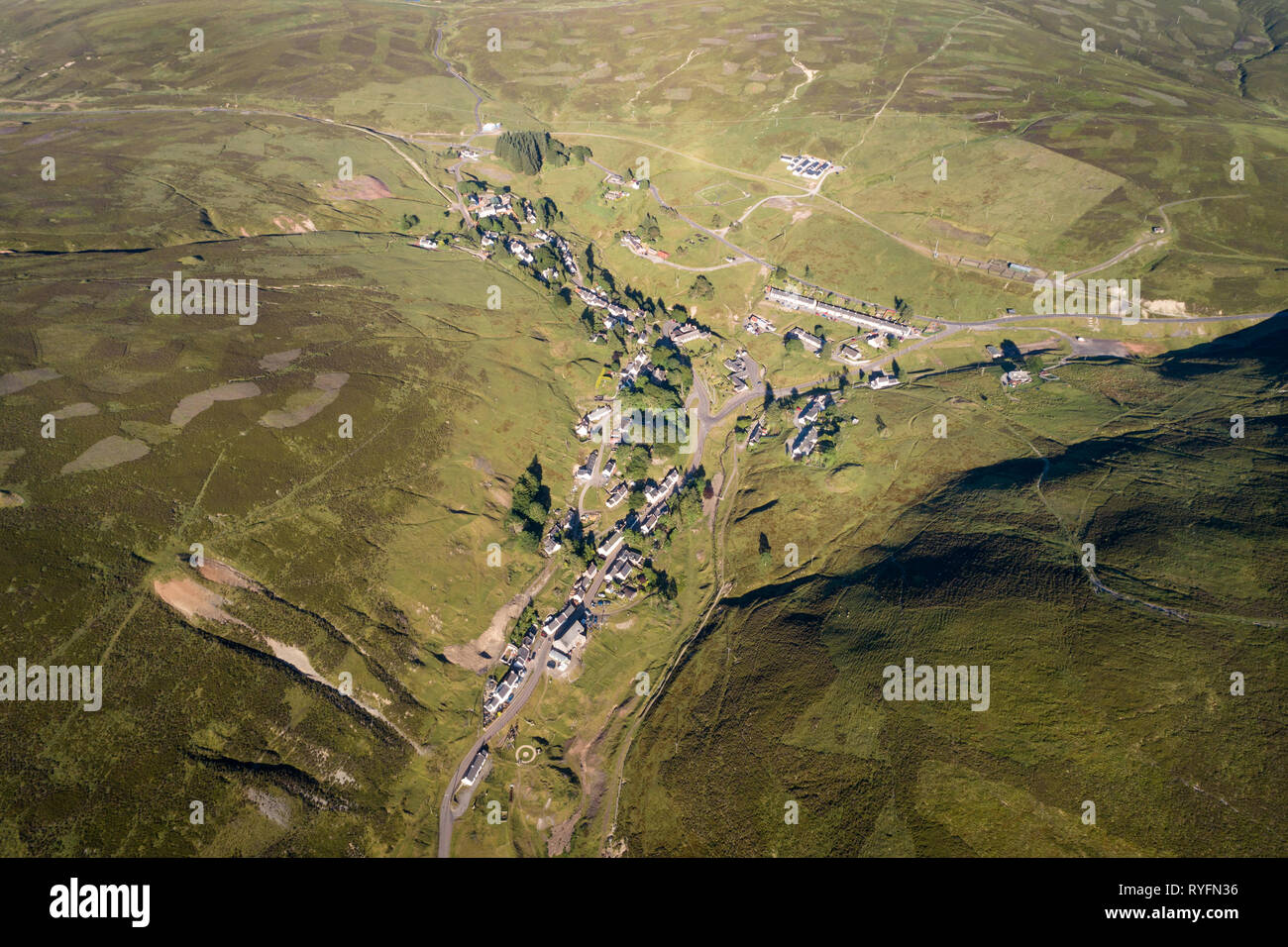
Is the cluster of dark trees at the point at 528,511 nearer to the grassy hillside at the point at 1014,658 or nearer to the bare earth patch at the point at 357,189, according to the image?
the grassy hillside at the point at 1014,658

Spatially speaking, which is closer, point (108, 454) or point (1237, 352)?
point (108, 454)

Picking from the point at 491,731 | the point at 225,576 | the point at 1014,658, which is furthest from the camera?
the point at 491,731

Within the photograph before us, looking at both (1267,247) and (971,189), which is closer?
(1267,247)

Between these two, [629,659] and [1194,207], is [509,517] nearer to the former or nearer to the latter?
[629,659]

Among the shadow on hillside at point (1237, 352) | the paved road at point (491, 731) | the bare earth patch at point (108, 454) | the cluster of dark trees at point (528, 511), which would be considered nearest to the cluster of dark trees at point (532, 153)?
the cluster of dark trees at point (528, 511)

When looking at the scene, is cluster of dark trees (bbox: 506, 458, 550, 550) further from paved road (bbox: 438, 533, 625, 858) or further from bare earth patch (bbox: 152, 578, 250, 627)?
bare earth patch (bbox: 152, 578, 250, 627)

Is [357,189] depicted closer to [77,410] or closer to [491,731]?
[77,410]

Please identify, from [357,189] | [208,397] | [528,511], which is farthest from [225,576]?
[357,189]
